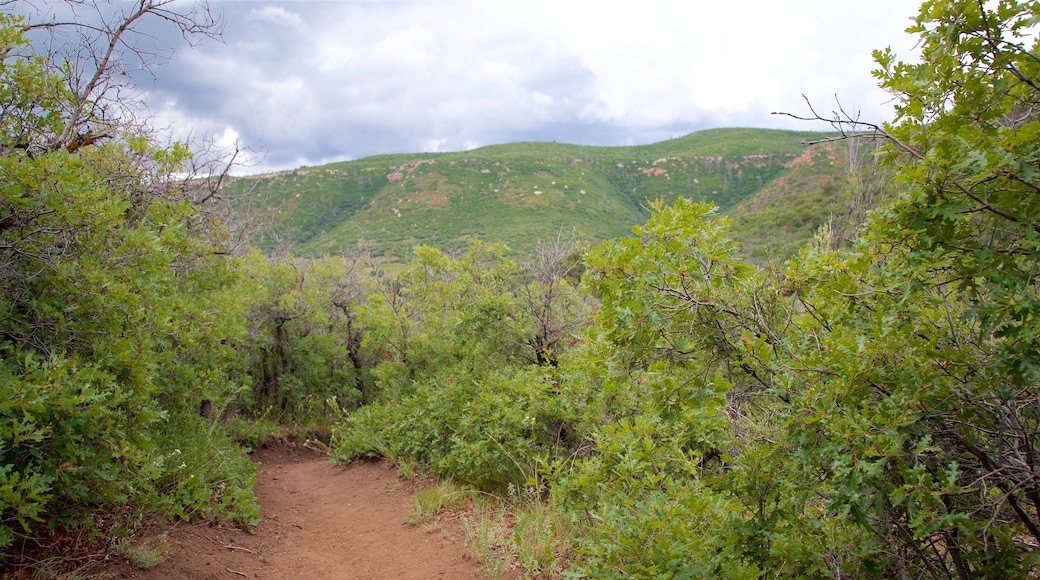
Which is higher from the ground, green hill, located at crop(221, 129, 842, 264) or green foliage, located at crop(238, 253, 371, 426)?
green hill, located at crop(221, 129, 842, 264)

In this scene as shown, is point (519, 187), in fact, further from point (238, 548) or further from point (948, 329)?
point (948, 329)

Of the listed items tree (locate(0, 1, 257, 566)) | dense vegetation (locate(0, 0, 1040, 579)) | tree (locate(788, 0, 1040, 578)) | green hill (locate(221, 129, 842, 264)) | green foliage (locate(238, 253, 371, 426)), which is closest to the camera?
tree (locate(788, 0, 1040, 578))

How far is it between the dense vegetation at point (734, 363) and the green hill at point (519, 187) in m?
40.1

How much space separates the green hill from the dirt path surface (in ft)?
122

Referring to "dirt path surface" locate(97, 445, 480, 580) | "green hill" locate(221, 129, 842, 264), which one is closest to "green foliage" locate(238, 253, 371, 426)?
"dirt path surface" locate(97, 445, 480, 580)

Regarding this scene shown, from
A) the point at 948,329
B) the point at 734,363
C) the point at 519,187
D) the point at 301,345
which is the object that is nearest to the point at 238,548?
the point at 734,363

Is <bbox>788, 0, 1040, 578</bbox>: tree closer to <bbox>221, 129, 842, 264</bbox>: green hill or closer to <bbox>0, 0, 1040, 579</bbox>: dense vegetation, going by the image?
<bbox>0, 0, 1040, 579</bbox>: dense vegetation

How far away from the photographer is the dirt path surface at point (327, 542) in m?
4.91

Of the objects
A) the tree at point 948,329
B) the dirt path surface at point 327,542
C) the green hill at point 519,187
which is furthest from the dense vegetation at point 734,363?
the green hill at point 519,187

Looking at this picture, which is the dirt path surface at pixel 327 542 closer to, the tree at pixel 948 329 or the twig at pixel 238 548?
the twig at pixel 238 548

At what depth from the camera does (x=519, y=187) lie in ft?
215

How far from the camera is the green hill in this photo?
51.9m

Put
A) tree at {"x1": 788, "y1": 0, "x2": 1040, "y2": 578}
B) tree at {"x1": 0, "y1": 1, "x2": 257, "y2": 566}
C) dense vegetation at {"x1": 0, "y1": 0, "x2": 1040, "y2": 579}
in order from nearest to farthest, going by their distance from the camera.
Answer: tree at {"x1": 788, "y1": 0, "x2": 1040, "y2": 578}, dense vegetation at {"x1": 0, "y1": 0, "x2": 1040, "y2": 579}, tree at {"x1": 0, "y1": 1, "x2": 257, "y2": 566}

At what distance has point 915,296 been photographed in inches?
96.5
